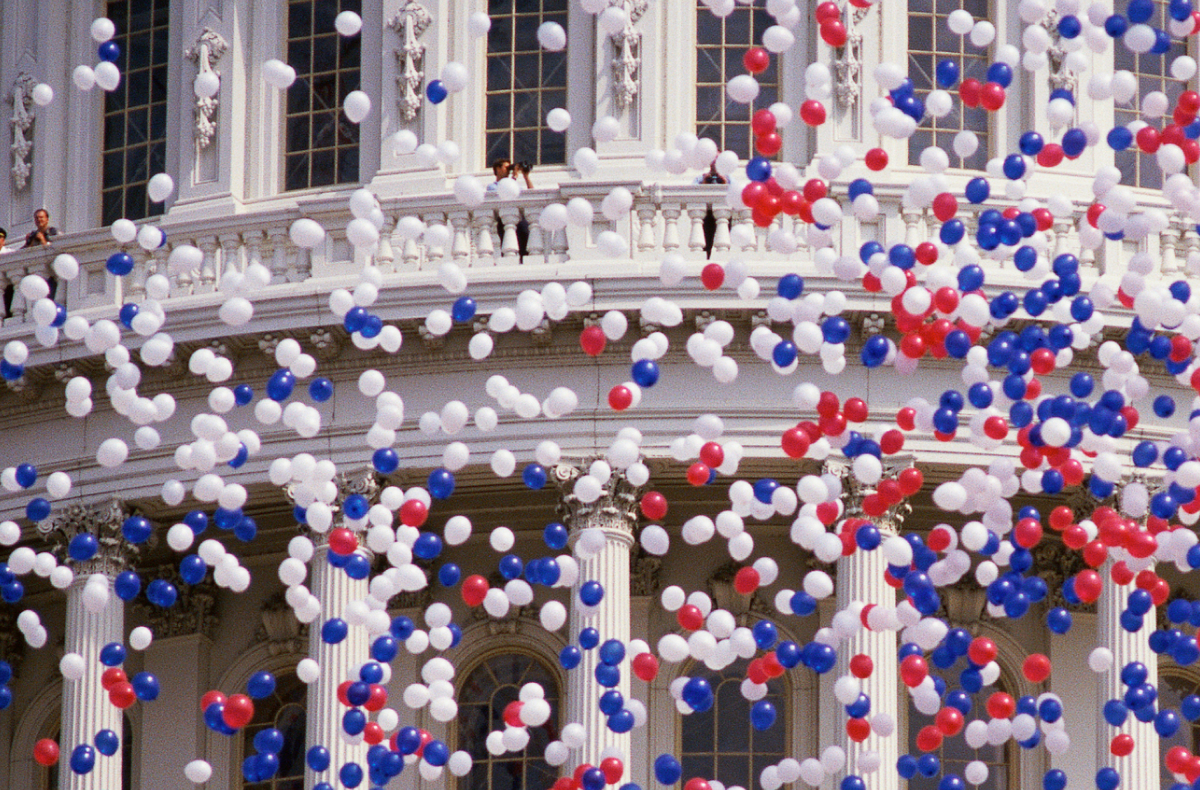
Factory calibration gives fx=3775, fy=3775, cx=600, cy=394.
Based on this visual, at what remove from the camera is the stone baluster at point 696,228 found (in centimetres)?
4822

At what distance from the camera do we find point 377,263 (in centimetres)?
4884

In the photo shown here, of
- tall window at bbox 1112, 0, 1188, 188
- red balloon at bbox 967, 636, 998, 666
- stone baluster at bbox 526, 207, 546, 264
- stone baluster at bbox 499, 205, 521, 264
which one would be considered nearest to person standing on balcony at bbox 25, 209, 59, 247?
stone baluster at bbox 499, 205, 521, 264

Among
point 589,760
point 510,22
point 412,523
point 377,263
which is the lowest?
point 589,760

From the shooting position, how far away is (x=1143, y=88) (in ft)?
173

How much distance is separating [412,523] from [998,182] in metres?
15.9

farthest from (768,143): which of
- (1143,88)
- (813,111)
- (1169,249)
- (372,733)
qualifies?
(1143,88)

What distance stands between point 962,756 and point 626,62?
10.4 meters

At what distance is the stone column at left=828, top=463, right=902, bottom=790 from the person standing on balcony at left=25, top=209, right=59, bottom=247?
1171 centimetres

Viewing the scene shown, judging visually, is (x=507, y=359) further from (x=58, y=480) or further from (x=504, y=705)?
(x=58, y=480)

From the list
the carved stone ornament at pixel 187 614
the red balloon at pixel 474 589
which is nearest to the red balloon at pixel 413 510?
the red balloon at pixel 474 589

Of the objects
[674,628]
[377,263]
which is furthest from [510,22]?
[674,628]

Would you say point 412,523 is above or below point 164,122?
below

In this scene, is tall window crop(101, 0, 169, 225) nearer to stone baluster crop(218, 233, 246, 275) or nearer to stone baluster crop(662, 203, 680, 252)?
stone baluster crop(218, 233, 246, 275)

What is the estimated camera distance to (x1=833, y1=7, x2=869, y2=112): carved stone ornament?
50719 millimetres
